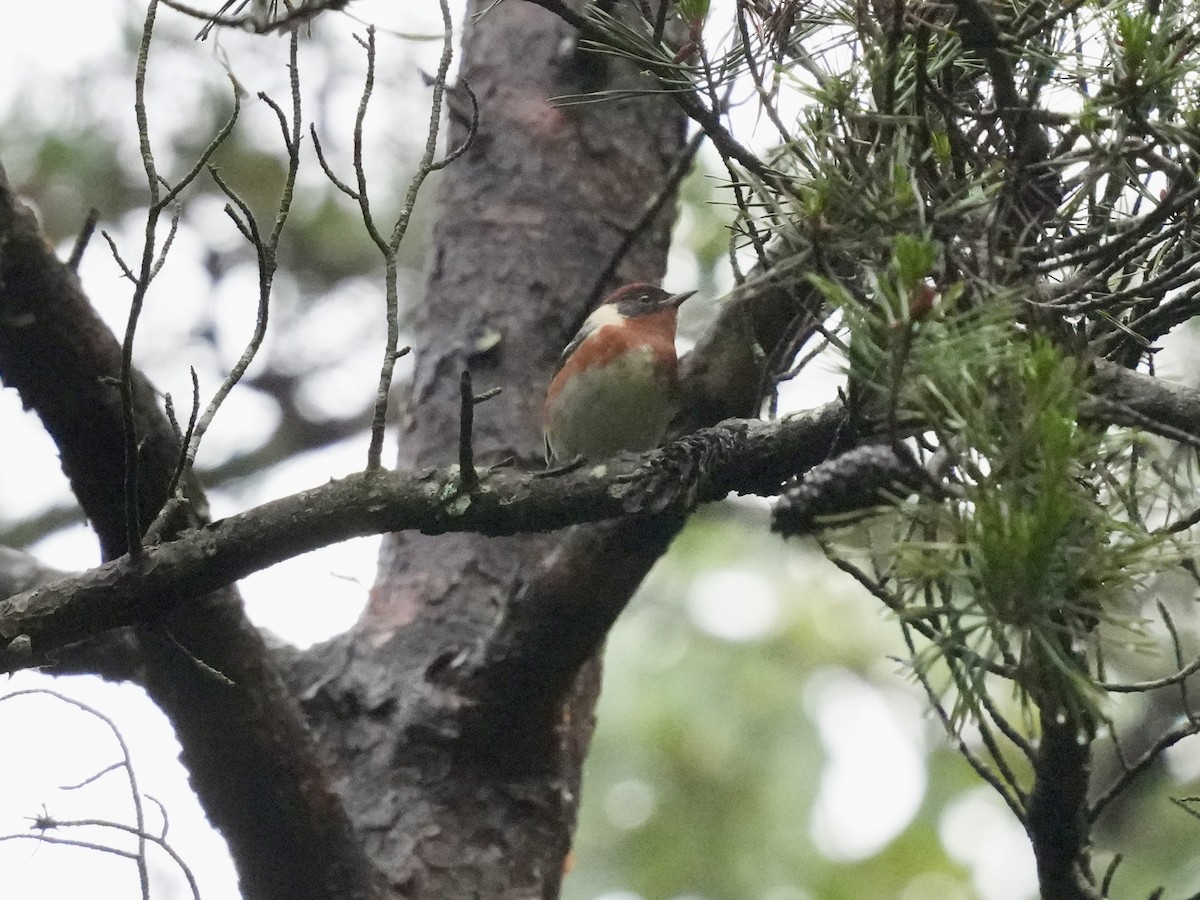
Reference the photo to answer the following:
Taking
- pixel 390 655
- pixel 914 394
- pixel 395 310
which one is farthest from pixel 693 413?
pixel 914 394

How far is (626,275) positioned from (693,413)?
1396 mm

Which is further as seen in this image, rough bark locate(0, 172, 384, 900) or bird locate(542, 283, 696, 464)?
bird locate(542, 283, 696, 464)

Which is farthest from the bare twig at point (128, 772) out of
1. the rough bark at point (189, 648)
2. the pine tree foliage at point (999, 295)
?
the pine tree foliage at point (999, 295)

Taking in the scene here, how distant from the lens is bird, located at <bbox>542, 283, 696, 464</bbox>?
3441mm

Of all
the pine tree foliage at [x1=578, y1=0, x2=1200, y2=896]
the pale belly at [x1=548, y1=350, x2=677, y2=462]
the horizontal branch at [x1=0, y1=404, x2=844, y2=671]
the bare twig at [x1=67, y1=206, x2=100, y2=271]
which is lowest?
the pine tree foliage at [x1=578, y1=0, x2=1200, y2=896]

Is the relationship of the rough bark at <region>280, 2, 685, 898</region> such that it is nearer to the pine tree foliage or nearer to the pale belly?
the pale belly

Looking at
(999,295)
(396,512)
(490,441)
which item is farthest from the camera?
(490,441)

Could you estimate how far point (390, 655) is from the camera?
9.82 ft

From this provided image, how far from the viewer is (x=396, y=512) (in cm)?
195

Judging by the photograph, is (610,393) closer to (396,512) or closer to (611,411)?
(611,411)

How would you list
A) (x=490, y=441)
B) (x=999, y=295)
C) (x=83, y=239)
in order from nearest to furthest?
(x=999, y=295) < (x=83, y=239) < (x=490, y=441)

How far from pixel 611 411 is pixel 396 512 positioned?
5.22 feet

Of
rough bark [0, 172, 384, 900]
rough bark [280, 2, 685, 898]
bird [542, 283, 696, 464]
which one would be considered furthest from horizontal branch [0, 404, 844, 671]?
bird [542, 283, 696, 464]

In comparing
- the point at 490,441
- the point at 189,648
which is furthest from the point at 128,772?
the point at 490,441
